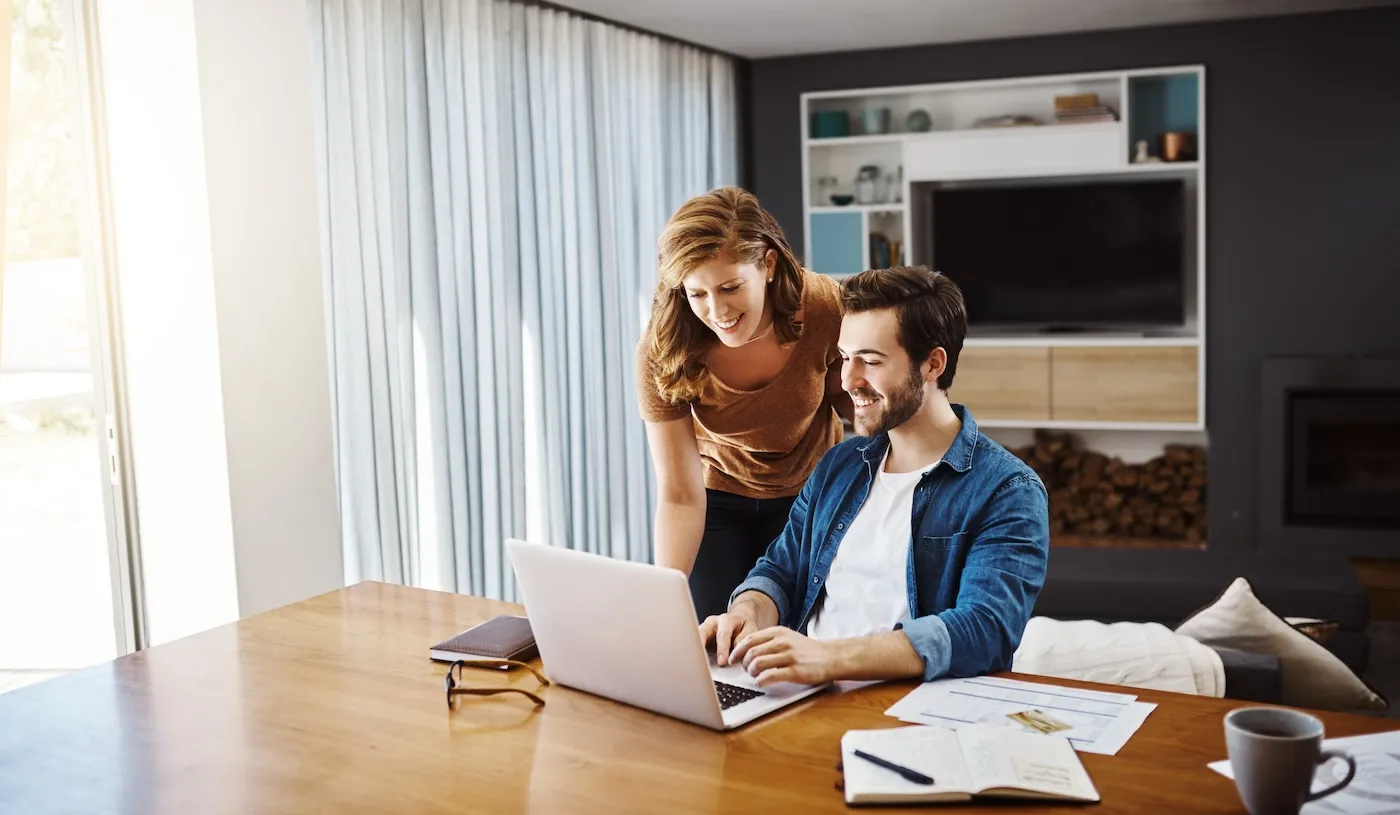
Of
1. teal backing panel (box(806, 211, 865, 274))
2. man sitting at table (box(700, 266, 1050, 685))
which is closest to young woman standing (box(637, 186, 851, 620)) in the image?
man sitting at table (box(700, 266, 1050, 685))

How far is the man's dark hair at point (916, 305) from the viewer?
197cm

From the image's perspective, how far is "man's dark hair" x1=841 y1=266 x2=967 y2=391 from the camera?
1973mm

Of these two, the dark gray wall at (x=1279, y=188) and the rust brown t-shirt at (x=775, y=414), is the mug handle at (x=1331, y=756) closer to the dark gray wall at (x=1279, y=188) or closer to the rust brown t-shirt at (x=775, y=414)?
the rust brown t-shirt at (x=775, y=414)

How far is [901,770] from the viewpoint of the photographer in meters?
1.39

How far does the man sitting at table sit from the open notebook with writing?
21 centimetres

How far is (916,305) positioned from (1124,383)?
12.7 ft

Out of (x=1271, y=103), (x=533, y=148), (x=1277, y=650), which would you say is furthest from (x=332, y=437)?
(x=1271, y=103)

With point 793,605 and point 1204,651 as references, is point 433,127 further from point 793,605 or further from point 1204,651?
point 1204,651

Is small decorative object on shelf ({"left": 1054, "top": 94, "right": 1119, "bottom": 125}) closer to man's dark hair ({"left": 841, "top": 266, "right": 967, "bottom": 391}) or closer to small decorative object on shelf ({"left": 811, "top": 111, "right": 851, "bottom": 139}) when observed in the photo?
small decorative object on shelf ({"left": 811, "top": 111, "right": 851, "bottom": 139})

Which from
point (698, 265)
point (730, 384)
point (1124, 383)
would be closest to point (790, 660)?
point (698, 265)

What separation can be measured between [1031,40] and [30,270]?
14.1ft

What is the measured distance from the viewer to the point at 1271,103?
212 inches

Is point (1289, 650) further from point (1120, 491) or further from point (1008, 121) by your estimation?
point (1008, 121)

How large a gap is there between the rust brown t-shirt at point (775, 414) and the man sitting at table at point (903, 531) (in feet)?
1.37
